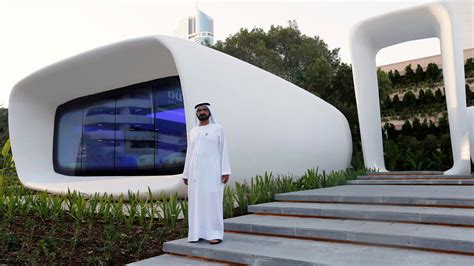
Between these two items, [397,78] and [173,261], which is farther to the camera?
[397,78]

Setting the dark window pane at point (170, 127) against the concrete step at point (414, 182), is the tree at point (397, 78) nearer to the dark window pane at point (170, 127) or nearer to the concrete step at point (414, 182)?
the concrete step at point (414, 182)

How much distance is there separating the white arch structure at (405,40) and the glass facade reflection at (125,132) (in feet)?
18.5

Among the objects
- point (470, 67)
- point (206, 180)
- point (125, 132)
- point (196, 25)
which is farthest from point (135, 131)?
point (196, 25)

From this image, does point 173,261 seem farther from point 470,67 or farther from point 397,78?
point 470,67

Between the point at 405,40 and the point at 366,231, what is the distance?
871cm

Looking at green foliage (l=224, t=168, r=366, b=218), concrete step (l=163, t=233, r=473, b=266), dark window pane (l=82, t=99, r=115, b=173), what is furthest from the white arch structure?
dark window pane (l=82, t=99, r=115, b=173)

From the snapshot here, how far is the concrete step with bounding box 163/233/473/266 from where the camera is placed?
11.0 ft

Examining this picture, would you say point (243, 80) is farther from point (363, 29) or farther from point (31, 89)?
point (31, 89)

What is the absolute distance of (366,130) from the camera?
431 inches

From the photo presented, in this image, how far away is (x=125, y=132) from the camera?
9.39 m

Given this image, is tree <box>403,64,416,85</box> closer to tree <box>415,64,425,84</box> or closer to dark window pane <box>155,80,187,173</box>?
tree <box>415,64,425,84</box>

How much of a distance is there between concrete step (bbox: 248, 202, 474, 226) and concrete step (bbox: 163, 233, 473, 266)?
0.90 m

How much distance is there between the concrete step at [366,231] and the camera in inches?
142

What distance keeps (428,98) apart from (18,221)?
19.1 m
